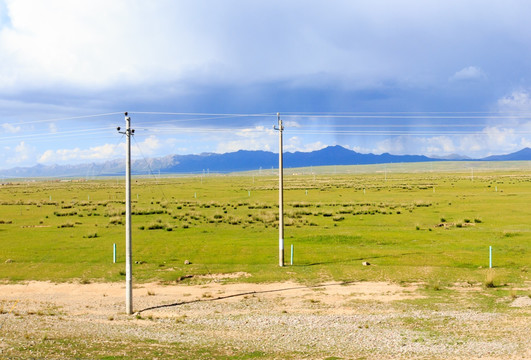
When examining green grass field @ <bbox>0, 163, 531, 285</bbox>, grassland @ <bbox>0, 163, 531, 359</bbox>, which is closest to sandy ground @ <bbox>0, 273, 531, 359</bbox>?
grassland @ <bbox>0, 163, 531, 359</bbox>

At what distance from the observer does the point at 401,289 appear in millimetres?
25062

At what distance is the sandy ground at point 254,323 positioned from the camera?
1535 cm

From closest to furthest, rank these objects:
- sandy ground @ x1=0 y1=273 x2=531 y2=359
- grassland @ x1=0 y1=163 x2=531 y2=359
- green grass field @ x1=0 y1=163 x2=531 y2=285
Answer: sandy ground @ x1=0 y1=273 x2=531 y2=359 → grassland @ x1=0 y1=163 x2=531 y2=359 → green grass field @ x1=0 y1=163 x2=531 y2=285

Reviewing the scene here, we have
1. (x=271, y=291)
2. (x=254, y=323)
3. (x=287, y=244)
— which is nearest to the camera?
(x=254, y=323)

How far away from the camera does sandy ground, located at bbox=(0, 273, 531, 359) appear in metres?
15.4

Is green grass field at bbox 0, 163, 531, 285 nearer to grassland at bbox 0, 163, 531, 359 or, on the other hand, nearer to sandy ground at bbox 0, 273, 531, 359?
grassland at bbox 0, 163, 531, 359

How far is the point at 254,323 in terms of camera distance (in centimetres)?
1902

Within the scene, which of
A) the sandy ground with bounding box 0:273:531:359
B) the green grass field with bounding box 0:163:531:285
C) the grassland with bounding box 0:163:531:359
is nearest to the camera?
the sandy ground with bounding box 0:273:531:359

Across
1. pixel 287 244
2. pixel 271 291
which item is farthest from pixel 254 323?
pixel 287 244

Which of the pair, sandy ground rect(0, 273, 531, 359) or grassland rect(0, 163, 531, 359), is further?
grassland rect(0, 163, 531, 359)

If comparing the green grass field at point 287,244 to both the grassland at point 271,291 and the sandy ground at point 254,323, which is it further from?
→ the sandy ground at point 254,323

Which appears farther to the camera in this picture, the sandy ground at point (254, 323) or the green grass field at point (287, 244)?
the green grass field at point (287, 244)

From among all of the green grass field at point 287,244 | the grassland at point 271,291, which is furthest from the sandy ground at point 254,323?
the green grass field at point 287,244

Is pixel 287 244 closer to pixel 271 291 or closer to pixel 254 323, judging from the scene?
pixel 271 291
